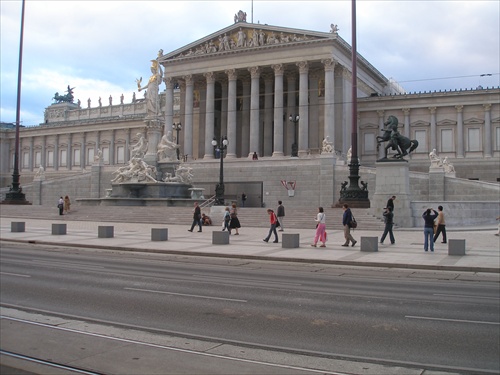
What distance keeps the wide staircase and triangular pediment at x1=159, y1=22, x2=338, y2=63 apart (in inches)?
1237

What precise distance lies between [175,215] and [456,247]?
24.0 m

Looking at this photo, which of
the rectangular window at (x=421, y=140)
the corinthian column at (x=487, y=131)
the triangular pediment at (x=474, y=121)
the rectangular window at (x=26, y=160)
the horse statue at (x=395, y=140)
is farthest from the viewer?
the rectangular window at (x=26, y=160)

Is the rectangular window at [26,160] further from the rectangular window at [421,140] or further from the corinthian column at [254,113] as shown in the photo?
the rectangular window at [421,140]

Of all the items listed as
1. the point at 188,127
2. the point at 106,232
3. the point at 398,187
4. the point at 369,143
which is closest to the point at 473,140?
the point at 369,143

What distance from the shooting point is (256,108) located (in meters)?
67.8

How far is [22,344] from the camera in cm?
741

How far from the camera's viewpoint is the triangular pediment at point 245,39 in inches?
2591

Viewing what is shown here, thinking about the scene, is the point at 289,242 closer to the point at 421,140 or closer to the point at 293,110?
the point at 293,110

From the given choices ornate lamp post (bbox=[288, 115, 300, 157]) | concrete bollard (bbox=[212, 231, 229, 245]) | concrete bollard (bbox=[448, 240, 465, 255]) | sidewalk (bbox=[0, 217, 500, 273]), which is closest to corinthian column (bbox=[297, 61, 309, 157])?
ornate lamp post (bbox=[288, 115, 300, 157])

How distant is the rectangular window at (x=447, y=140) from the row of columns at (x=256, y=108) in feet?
56.2

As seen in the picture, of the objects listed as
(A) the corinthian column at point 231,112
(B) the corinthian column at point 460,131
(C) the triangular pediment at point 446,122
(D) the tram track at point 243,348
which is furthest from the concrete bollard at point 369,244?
(C) the triangular pediment at point 446,122

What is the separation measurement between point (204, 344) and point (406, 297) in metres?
5.85

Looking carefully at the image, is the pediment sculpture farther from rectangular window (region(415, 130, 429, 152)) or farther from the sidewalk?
the sidewalk

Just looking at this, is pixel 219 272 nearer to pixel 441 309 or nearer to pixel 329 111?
pixel 441 309
